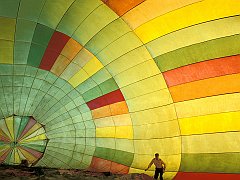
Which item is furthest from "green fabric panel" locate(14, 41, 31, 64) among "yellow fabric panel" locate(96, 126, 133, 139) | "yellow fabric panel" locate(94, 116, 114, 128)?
"yellow fabric panel" locate(96, 126, 133, 139)

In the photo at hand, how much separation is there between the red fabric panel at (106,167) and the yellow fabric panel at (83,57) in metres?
2.60

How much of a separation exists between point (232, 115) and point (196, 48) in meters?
1.80

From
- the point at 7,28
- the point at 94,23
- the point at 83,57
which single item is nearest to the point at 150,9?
the point at 94,23

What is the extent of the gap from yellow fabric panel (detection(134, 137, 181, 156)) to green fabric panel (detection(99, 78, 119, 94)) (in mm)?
1470

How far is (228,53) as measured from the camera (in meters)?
5.73

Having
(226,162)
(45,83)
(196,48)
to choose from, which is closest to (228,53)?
(196,48)

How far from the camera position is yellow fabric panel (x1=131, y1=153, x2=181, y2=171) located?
21.2 ft

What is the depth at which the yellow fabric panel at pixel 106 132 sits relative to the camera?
6.82m

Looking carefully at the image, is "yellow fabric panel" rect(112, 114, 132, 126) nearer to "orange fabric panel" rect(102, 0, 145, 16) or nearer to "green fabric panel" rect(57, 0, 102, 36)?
"green fabric panel" rect(57, 0, 102, 36)

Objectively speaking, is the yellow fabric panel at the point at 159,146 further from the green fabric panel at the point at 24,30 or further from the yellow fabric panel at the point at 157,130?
the green fabric panel at the point at 24,30

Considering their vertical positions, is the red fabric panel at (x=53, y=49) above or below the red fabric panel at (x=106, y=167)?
above

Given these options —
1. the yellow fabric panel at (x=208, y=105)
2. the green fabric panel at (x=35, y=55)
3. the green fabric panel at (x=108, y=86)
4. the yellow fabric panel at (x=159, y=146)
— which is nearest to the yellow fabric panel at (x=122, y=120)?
the yellow fabric panel at (x=159, y=146)

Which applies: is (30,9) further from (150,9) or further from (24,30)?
(150,9)

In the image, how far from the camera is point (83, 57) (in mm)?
6277
